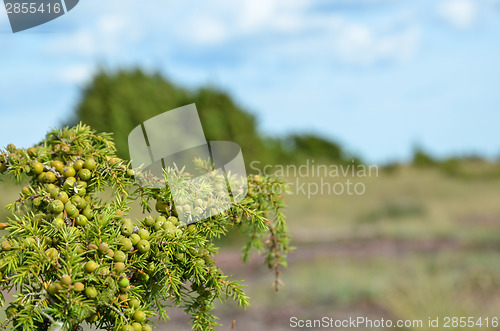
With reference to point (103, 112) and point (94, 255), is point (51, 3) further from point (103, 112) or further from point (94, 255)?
point (103, 112)

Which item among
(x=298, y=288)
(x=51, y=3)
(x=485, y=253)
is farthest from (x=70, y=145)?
(x=485, y=253)

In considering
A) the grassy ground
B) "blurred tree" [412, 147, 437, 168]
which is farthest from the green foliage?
"blurred tree" [412, 147, 437, 168]

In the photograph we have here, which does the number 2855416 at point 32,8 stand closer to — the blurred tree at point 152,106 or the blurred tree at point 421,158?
the blurred tree at point 152,106

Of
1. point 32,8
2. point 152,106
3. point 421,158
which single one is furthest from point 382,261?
point 421,158

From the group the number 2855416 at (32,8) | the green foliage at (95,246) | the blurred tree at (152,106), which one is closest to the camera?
the green foliage at (95,246)

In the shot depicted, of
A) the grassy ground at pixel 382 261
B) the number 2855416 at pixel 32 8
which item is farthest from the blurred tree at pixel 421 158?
the number 2855416 at pixel 32 8

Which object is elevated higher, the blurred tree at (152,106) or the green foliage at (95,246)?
the green foliage at (95,246)

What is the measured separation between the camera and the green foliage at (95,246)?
112 centimetres

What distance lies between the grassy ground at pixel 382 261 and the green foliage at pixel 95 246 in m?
0.85

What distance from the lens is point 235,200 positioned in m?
1.37

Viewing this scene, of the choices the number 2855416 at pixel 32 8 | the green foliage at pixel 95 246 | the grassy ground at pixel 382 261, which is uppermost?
the number 2855416 at pixel 32 8

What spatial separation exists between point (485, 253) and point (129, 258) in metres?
8.94

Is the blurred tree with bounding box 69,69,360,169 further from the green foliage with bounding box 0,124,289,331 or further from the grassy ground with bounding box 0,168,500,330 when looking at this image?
the green foliage with bounding box 0,124,289,331

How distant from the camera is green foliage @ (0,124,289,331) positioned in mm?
1117
